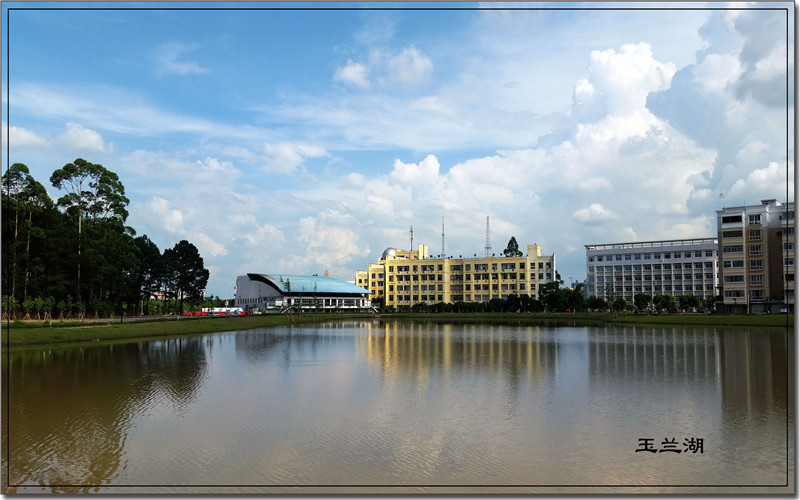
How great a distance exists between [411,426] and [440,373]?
10.6 metres

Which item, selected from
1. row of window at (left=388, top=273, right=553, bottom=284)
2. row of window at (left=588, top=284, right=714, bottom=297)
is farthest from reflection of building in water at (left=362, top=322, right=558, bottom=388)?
row of window at (left=588, top=284, right=714, bottom=297)

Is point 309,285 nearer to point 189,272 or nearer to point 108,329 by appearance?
point 189,272

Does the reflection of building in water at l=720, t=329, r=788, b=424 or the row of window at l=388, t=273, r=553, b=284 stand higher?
the row of window at l=388, t=273, r=553, b=284

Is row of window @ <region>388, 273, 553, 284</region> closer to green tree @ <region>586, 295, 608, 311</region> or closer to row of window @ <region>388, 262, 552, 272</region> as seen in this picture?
row of window @ <region>388, 262, 552, 272</region>

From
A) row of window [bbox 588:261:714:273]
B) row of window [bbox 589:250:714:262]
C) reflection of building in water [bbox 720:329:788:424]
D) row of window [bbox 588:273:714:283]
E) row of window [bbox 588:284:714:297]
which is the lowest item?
reflection of building in water [bbox 720:329:788:424]

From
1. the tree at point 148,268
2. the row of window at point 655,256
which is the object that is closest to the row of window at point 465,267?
the row of window at point 655,256

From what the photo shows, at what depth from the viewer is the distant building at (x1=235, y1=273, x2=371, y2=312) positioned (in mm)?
123750

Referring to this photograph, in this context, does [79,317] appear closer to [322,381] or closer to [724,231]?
[322,381]

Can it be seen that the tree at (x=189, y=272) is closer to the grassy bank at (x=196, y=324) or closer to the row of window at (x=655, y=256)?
the grassy bank at (x=196, y=324)

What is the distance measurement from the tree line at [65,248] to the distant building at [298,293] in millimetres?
48306

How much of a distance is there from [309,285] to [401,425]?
373 feet

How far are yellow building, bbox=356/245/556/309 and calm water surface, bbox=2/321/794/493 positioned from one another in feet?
300

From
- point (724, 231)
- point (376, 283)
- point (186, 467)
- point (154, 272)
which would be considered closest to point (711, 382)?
point (186, 467)

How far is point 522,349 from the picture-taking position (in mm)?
38500
